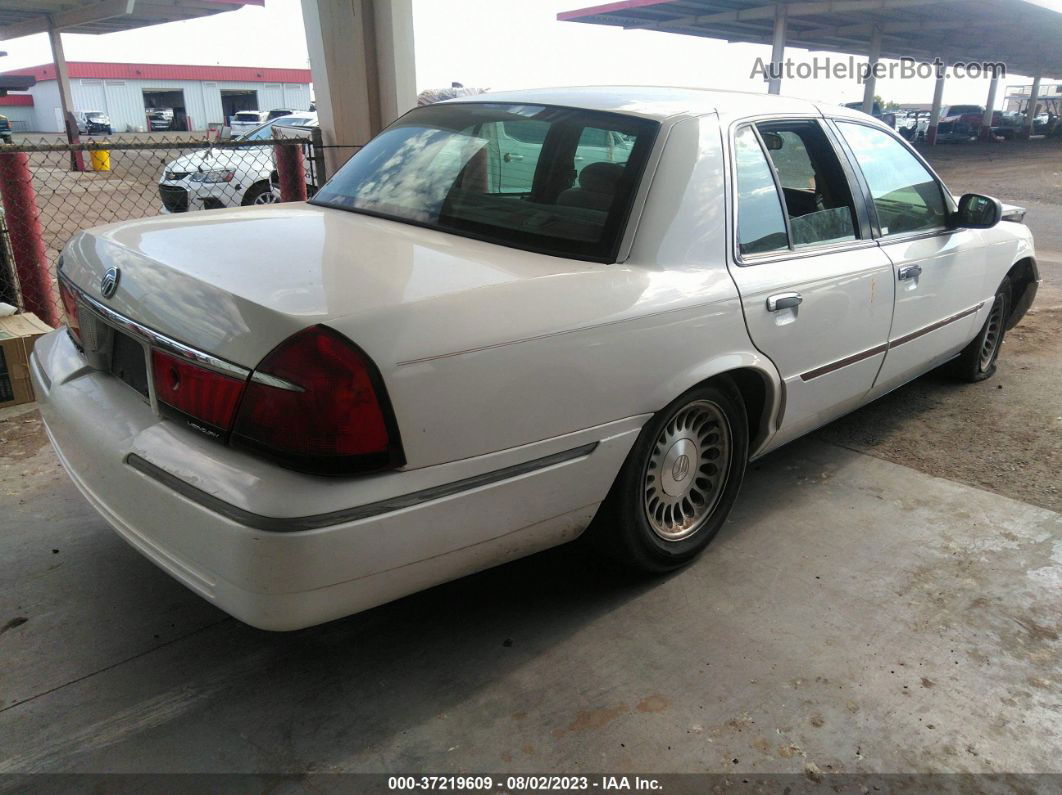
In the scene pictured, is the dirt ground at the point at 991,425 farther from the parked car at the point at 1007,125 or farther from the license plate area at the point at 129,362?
the parked car at the point at 1007,125

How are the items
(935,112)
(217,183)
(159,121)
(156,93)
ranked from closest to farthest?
1. (217,183)
2. (935,112)
3. (159,121)
4. (156,93)

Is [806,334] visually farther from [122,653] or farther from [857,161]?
[122,653]

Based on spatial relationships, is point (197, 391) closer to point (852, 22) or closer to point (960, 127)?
point (852, 22)

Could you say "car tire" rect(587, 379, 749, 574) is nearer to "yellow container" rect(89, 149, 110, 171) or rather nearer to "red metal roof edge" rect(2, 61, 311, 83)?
"yellow container" rect(89, 149, 110, 171)

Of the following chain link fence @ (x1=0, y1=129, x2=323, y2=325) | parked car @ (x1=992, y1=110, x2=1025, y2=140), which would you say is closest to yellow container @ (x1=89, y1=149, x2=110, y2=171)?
chain link fence @ (x1=0, y1=129, x2=323, y2=325)

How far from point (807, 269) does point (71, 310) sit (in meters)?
2.53

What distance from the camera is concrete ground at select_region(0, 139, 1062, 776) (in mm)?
2162

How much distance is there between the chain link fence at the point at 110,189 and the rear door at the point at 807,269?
338cm

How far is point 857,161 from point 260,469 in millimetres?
2815

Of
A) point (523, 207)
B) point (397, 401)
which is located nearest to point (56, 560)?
point (397, 401)

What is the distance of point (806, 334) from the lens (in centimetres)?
311

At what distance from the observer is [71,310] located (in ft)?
8.98

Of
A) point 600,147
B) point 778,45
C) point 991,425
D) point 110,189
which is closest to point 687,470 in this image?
point 600,147

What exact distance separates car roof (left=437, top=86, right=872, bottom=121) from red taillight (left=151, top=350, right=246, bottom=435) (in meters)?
1.65
